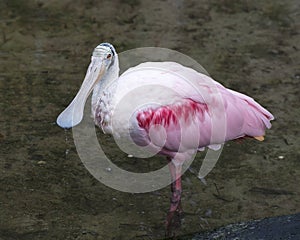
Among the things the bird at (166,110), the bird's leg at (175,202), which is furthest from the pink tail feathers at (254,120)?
the bird's leg at (175,202)

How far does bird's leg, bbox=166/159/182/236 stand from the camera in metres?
4.87

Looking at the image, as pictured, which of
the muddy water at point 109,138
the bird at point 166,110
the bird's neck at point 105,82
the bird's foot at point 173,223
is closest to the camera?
the bird at point 166,110

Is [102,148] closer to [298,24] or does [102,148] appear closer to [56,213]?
[56,213]

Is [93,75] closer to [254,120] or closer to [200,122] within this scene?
[200,122]

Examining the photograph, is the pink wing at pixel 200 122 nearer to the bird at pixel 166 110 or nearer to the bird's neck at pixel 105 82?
the bird at pixel 166 110

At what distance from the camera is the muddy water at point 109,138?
5004mm

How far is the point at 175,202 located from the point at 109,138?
1.06 metres

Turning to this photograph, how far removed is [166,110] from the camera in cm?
479

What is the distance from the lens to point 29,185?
524cm

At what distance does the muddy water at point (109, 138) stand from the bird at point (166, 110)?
0.41 meters

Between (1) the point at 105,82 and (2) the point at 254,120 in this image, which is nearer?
(1) the point at 105,82

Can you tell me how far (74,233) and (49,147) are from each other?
0.97 m

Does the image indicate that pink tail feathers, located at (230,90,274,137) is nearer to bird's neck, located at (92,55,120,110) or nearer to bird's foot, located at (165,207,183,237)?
bird's foot, located at (165,207,183,237)

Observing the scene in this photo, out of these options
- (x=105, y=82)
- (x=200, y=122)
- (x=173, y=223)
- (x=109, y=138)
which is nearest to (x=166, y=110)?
(x=200, y=122)
